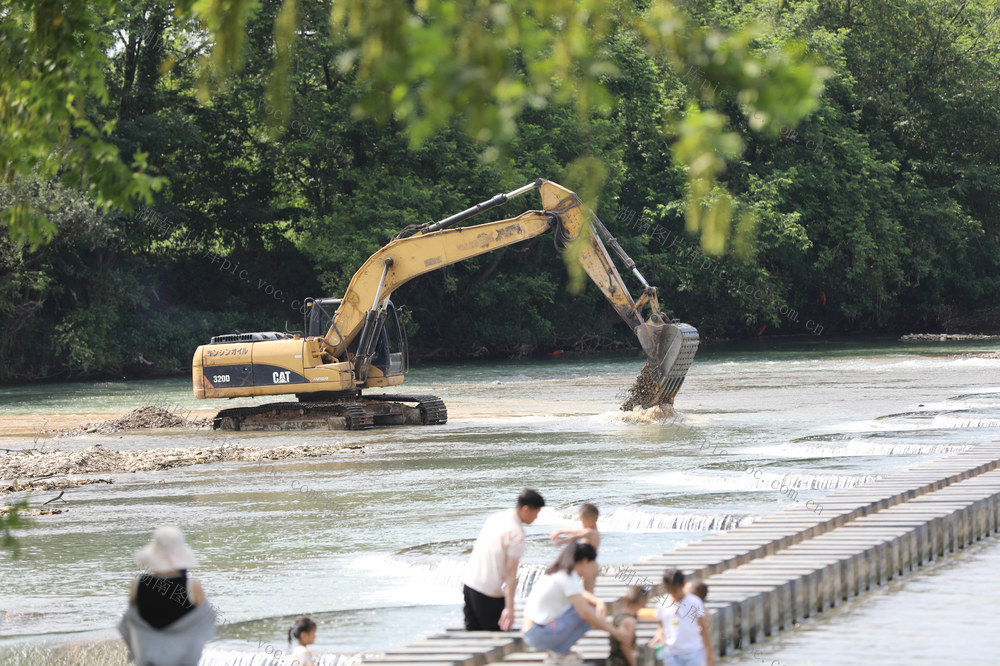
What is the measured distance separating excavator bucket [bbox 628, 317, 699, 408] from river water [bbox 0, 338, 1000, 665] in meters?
0.91

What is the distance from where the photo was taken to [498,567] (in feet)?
28.5

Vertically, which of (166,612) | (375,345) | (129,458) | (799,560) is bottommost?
(129,458)

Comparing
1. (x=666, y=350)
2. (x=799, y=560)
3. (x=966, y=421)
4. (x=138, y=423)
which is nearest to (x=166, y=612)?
(x=799, y=560)

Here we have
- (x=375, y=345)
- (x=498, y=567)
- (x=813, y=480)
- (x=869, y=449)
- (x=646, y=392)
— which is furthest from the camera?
(x=375, y=345)

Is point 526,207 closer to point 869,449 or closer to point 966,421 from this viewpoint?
point 966,421

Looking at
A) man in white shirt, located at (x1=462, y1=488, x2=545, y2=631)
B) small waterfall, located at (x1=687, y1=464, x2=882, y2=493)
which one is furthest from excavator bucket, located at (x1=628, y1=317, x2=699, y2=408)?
man in white shirt, located at (x1=462, y1=488, x2=545, y2=631)

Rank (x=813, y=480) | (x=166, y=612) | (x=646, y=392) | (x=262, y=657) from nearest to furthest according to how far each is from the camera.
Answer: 1. (x=166, y=612)
2. (x=262, y=657)
3. (x=813, y=480)
4. (x=646, y=392)

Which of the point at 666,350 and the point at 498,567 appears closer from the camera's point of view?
the point at 498,567

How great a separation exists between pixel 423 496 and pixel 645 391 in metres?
10.4

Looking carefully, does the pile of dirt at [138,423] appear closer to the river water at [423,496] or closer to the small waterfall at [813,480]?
the river water at [423,496]

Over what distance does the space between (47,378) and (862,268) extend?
37121 millimetres

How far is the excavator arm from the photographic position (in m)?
26.5

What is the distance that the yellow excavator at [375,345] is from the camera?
2683 centimetres

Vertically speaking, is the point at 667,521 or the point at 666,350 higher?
the point at 666,350
